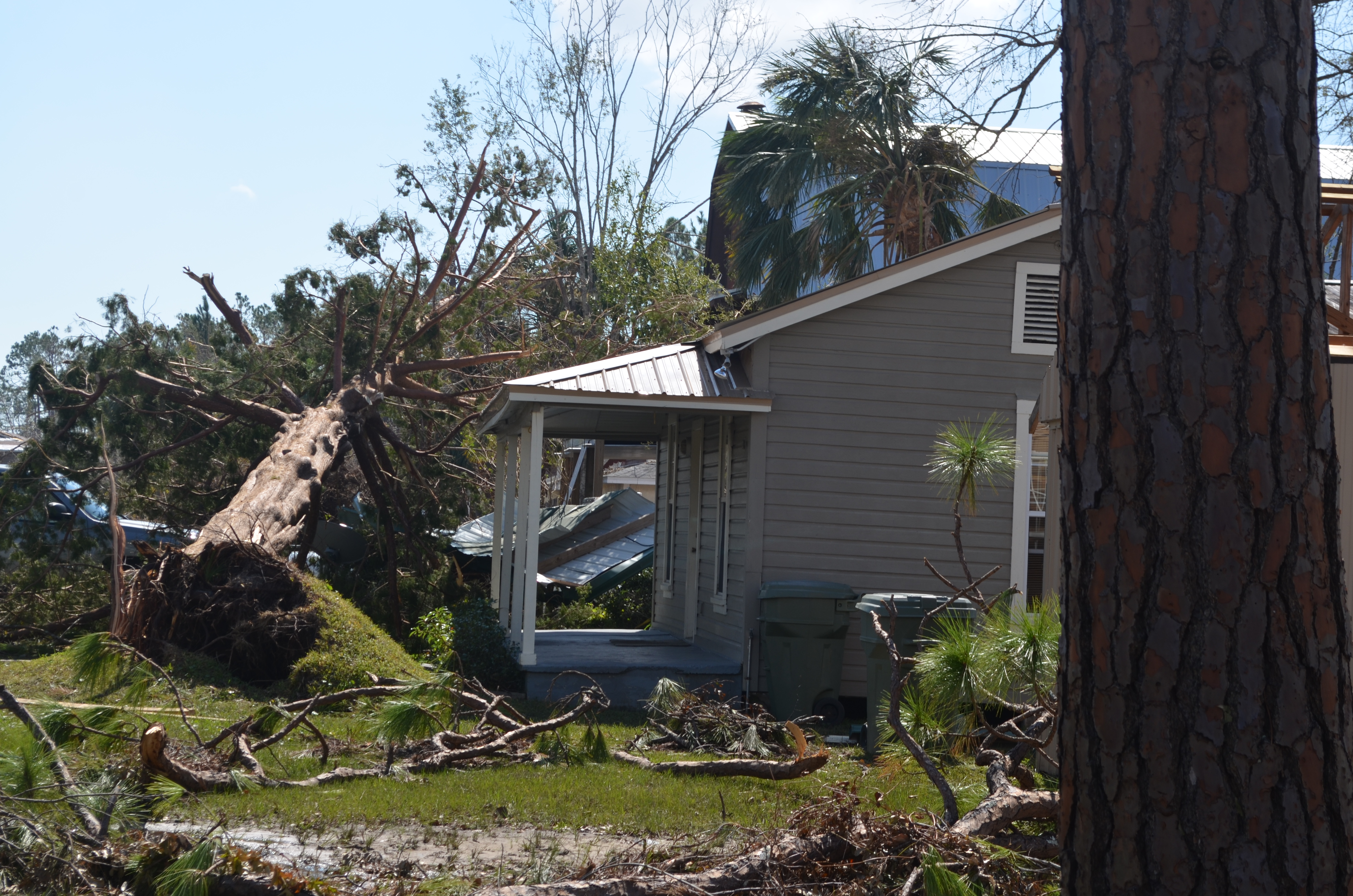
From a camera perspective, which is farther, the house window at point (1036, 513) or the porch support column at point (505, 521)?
the porch support column at point (505, 521)

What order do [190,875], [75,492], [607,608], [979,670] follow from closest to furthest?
[190,875] < [979,670] < [75,492] < [607,608]

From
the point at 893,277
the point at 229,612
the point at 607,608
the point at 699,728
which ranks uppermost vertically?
the point at 893,277

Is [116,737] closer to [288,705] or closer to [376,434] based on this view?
Result: [288,705]

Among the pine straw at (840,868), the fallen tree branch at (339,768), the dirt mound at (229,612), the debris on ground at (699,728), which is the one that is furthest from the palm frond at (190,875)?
the dirt mound at (229,612)

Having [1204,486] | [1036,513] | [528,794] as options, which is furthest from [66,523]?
[1204,486]

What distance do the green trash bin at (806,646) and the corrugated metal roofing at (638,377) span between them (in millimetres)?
1992

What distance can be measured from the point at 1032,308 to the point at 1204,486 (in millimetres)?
9121

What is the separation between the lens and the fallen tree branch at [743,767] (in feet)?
20.5

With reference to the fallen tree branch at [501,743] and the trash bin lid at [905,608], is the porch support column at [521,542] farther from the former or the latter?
the fallen tree branch at [501,743]

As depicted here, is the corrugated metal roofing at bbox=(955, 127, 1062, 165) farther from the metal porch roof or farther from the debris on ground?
the debris on ground

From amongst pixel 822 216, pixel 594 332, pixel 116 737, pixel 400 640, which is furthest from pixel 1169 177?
pixel 594 332

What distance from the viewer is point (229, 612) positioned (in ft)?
31.7

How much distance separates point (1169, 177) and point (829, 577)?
8.58 m

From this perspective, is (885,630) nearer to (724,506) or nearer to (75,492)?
(724,506)
